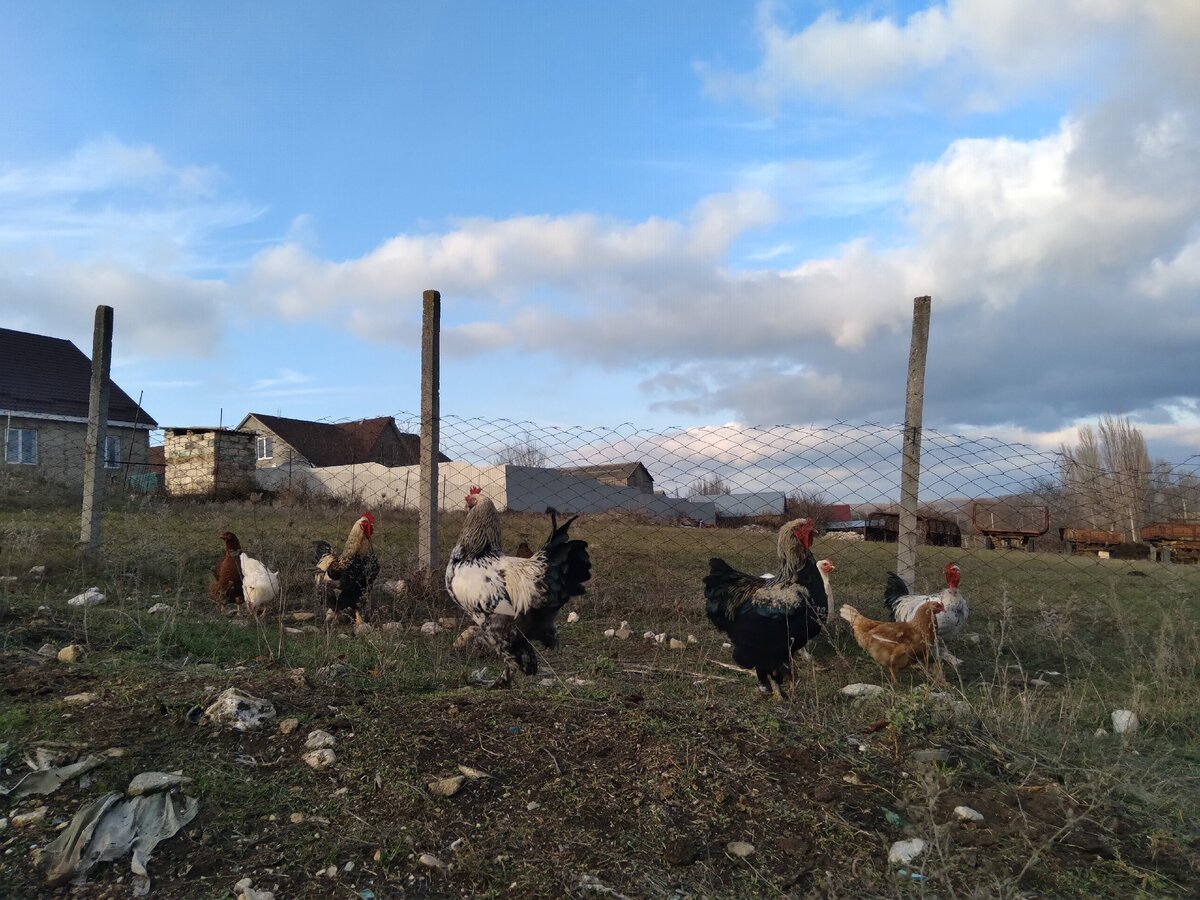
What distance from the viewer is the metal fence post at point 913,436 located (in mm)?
6605

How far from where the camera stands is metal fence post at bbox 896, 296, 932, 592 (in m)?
6.61

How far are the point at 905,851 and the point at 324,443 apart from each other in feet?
132

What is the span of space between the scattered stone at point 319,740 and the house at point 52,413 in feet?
81.2

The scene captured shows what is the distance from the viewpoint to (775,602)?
19.0 feet

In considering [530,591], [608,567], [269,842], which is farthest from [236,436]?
[269,842]

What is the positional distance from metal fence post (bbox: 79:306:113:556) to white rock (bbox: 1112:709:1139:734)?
348 inches

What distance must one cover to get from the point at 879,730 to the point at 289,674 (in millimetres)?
3007

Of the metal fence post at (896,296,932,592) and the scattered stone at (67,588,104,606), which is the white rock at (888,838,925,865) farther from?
the scattered stone at (67,588,104,606)

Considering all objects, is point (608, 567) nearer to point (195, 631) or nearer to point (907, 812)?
point (195, 631)

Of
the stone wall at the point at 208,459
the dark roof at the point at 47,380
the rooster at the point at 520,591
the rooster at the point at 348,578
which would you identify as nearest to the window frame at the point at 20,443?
the dark roof at the point at 47,380

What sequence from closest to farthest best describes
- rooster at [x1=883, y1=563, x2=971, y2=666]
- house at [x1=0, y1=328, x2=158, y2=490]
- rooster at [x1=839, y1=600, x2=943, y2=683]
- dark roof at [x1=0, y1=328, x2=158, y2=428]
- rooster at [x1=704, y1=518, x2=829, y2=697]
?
rooster at [x1=704, y1=518, x2=829, y2=697]
rooster at [x1=839, y1=600, x2=943, y2=683]
rooster at [x1=883, y1=563, x2=971, y2=666]
house at [x1=0, y1=328, x2=158, y2=490]
dark roof at [x1=0, y1=328, x2=158, y2=428]

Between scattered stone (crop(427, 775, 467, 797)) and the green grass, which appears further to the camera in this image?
scattered stone (crop(427, 775, 467, 797))

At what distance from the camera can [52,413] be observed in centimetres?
2650

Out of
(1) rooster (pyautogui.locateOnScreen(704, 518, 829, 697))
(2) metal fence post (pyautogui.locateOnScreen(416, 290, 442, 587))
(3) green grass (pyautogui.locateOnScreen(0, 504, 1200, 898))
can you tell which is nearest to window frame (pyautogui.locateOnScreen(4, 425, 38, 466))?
(2) metal fence post (pyautogui.locateOnScreen(416, 290, 442, 587))
